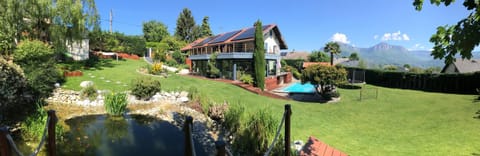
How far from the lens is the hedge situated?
1877cm

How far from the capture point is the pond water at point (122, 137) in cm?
680

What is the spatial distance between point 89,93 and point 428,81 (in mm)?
28321

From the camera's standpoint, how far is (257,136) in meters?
6.51

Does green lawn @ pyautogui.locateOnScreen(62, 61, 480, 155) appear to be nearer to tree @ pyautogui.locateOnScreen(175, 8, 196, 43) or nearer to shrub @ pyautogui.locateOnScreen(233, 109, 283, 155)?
shrub @ pyautogui.locateOnScreen(233, 109, 283, 155)

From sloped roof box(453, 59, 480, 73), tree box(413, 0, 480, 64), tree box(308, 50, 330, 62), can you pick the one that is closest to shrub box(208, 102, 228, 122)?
tree box(413, 0, 480, 64)

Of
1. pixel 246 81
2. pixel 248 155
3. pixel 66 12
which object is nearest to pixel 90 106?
pixel 248 155

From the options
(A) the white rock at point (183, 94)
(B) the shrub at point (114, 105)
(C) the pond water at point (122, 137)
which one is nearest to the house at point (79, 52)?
(A) the white rock at point (183, 94)

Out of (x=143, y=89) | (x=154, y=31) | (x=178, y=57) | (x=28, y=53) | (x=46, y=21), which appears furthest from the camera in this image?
(x=154, y=31)

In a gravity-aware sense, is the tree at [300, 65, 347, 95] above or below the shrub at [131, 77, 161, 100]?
above

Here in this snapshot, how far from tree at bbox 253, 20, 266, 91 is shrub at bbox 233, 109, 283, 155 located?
14.5 metres

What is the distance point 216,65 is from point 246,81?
6.74m

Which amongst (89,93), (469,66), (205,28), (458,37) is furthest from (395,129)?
(205,28)

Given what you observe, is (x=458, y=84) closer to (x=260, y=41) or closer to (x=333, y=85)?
(x=333, y=85)

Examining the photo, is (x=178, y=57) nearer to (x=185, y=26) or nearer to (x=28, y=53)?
(x=28, y=53)
